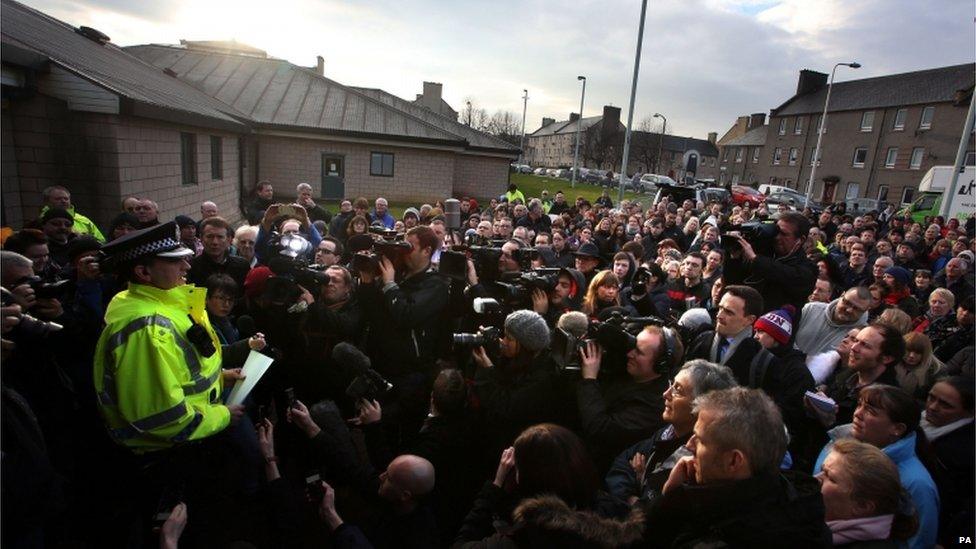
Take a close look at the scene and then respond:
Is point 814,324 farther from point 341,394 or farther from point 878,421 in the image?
point 341,394

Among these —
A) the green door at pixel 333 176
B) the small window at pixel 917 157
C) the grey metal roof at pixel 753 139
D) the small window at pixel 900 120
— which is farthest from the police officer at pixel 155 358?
the grey metal roof at pixel 753 139

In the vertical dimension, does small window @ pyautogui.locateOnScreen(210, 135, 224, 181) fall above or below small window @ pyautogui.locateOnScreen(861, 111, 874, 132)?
below

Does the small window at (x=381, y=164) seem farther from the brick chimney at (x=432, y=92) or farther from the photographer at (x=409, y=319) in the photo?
the brick chimney at (x=432, y=92)

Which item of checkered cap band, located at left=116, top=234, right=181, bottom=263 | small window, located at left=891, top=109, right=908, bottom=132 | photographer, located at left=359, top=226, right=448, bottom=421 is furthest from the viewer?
small window, located at left=891, top=109, right=908, bottom=132

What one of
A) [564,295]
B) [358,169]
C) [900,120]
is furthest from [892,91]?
[564,295]

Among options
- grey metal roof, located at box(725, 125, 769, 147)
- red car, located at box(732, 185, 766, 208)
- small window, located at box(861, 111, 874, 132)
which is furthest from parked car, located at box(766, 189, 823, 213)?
grey metal roof, located at box(725, 125, 769, 147)

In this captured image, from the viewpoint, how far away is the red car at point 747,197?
26653 mm

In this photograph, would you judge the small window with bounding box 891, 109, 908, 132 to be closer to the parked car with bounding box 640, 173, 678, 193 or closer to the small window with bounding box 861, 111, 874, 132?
the small window with bounding box 861, 111, 874, 132

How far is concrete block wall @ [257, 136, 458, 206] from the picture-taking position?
1980 centimetres

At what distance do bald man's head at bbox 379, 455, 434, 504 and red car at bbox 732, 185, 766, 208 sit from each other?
27.2m

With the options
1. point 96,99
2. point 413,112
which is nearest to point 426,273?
point 96,99

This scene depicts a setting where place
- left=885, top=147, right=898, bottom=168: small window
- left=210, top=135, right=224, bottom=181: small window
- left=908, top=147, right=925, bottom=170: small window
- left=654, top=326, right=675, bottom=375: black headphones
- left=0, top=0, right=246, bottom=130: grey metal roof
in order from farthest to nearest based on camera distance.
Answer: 1. left=885, top=147, right=898, bottom=168: small window
2. left=908, top=147, right=925, bottom=170: small window
3. left=210, top=135, right=224, bottom=181: small window
4. left=0, top=0, right=246, bottom=130: grey metal roof
5. left=654, top=326, right=675, bottom=375: black headphones

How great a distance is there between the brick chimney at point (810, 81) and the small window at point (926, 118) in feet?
38.8

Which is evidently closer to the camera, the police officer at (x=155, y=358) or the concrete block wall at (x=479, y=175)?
the police officer at (x=155, y=358)
